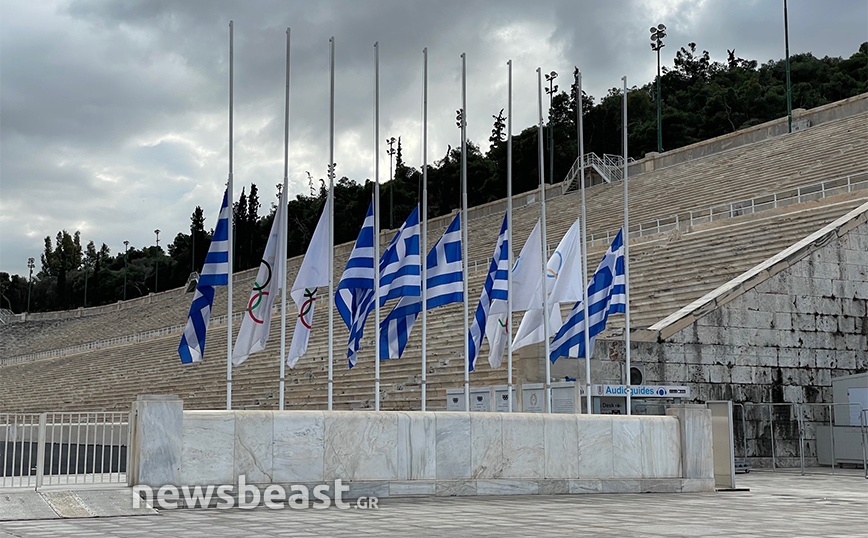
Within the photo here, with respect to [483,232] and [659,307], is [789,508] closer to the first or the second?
[659,307]

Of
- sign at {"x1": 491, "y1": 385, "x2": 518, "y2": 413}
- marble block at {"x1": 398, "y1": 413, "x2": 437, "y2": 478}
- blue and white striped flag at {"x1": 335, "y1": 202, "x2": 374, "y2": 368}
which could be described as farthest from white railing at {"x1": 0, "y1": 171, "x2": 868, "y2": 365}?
marble block at {"x1": 398, "y1": 413, "x2": 437, "y2": 478}

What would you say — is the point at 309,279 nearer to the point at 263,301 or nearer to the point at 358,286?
the point at 263,301

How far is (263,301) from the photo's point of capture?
44.3 ft

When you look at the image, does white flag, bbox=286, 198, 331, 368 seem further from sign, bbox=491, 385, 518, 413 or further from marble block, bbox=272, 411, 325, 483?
sign, bbox=491, 385, 518, 413

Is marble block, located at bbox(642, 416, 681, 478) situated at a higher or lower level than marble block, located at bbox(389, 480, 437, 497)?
higher

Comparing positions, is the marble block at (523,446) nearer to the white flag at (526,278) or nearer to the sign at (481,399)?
the white flag at (526,278)

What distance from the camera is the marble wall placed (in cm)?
1145

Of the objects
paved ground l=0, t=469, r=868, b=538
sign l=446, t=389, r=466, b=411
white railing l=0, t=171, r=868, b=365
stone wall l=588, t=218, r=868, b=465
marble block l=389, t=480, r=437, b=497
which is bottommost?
paved ground l=0, t=469, r=868, b=538

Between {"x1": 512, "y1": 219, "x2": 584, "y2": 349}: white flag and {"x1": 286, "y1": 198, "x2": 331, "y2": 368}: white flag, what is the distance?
351cm

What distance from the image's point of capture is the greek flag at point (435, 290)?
15.1 m

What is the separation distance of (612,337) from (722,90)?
5026 cm

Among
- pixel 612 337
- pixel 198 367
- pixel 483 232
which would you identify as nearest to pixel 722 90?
pixel 483 232

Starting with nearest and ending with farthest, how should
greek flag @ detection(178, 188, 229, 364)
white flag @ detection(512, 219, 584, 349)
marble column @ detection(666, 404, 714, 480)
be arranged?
greek flag @ detection(178, 188, 229, 364) → marble column @ detection(666, 404, 714, 480) → white flag @ detection(512, 219, 584, 349)

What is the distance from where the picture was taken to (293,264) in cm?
5988
